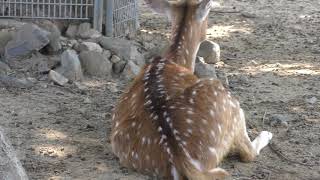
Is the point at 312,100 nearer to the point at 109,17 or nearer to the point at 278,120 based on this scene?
the point at 278,120

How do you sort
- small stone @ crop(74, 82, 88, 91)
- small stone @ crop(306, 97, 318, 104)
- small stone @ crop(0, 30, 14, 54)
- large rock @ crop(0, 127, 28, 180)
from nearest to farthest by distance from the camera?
1. large rock @ crop(0, 127, 28, 180)
2. small stone @ crop(306, 97, 318, 104)
3. small stone @ crop(74, 82, 88, 91)
4. small stone @ crop(0, 30, 14, 54)

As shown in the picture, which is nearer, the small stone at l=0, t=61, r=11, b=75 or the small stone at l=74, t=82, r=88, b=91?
the small stone at l=74, t=82, r=88, b=91

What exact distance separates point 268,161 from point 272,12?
4564 mm

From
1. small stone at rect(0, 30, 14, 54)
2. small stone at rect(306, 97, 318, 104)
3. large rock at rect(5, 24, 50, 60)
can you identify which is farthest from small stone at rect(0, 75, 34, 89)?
small stone at rect(306, 97, 318, 104)

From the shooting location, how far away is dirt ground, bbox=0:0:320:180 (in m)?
5.04

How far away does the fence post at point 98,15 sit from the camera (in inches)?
294

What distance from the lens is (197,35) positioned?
6.02 m

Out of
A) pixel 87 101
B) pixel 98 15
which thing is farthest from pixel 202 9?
pixel 98 15

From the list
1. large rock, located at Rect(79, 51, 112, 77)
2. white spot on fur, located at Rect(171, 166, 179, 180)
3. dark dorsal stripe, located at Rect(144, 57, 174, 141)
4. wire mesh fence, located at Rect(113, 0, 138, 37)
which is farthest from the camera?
wire mesh fence, located at Rect(113, 0, 138, 37)

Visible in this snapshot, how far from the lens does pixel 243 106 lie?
20.7ft

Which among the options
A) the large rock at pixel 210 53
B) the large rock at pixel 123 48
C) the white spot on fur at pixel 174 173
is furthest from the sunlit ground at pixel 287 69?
the white spot on fur at pixel 174 173

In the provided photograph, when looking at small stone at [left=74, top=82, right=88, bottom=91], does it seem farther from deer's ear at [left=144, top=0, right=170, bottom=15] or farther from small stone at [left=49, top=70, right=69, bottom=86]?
deer's ear at [left=144, top=0, right=170, bottom=15]

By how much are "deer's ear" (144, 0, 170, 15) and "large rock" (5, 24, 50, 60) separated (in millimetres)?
1262

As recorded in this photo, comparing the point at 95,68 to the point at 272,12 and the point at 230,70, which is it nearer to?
the point at 230,70
